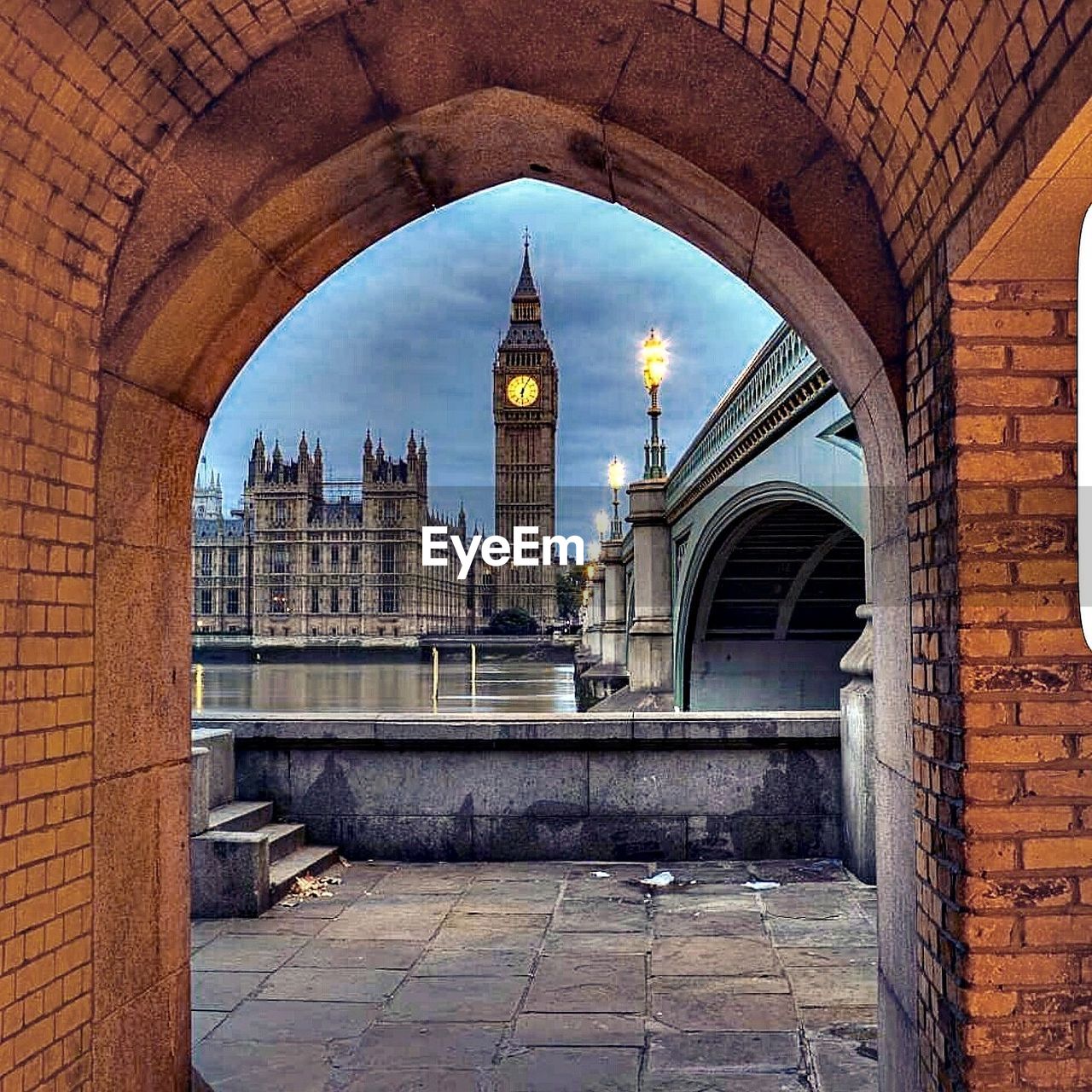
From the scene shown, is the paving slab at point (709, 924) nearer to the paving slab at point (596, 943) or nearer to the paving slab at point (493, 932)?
the paving slab at point (596, 943)

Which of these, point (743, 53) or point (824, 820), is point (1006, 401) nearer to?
point (743, 53)

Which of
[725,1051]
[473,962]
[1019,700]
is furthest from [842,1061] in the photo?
[1019,700]

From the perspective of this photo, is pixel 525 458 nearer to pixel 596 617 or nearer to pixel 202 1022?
pixel 596 617

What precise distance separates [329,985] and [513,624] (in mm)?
118430

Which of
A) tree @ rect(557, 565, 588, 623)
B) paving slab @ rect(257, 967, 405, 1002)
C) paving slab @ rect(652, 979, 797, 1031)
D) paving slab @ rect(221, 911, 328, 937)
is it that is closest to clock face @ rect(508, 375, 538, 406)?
tree @ rect(557, 565, 588, 623)

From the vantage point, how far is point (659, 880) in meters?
9.28

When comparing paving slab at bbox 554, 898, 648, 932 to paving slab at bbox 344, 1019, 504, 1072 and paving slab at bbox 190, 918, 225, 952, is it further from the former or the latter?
paving slab at bbox 190, 918, 225, 952

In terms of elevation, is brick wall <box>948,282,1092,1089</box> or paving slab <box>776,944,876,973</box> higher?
brick wall <box>948,282,1092,1089</box>

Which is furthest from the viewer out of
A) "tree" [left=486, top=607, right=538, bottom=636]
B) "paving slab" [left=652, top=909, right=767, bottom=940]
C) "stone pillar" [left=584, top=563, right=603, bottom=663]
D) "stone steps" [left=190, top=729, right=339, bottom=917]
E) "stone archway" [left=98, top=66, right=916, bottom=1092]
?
"tree" [left=486, top=607, right=538, bottom=636]

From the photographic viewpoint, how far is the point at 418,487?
386 feet

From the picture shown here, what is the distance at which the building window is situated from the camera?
11306 cm

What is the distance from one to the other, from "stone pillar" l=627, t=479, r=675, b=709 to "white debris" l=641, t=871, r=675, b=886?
21.9 meters

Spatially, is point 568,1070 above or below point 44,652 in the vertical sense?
below

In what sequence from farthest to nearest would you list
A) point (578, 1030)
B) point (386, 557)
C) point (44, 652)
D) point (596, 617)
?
point (386, 557)
point (596, 617)
point (578, 1030)
point (44, 652)
